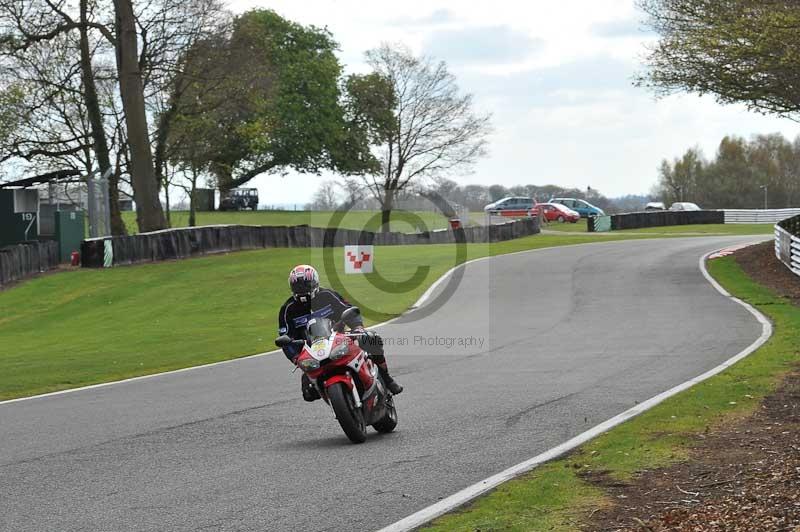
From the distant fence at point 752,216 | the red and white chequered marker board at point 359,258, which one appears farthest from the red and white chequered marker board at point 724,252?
the distant fence at point 752,216

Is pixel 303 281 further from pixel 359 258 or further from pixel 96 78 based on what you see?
pixel 96 78

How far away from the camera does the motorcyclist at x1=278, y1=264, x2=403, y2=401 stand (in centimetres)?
1047

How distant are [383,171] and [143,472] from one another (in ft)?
235

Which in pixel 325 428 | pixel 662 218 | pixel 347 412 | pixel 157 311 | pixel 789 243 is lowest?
pixel 157 311

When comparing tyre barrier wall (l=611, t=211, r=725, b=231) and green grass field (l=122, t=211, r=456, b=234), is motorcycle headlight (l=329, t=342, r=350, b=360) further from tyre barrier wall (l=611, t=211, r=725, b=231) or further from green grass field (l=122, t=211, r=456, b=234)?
tyre barrier wall (l=611, t=211, r=725, b=231)

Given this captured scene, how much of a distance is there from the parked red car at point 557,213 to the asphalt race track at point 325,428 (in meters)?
49.0

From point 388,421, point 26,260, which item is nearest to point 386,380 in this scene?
point 388,421

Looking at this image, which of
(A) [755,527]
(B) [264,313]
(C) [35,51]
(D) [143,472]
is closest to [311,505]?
(D) [143,472]

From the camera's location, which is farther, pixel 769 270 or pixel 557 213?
pixel 557 213

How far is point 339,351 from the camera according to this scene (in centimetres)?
1005

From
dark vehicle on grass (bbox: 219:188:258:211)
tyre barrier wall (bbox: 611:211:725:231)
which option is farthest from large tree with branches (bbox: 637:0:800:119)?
dark vehicle on grass (bbox: 219:188:258:211)

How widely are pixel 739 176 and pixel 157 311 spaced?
9143 centimetres

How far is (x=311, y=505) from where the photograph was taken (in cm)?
767

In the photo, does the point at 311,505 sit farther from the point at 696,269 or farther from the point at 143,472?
the point at 696,269
